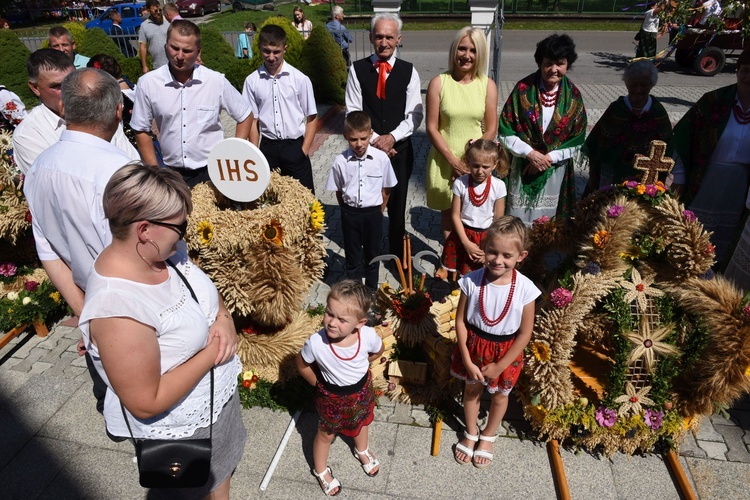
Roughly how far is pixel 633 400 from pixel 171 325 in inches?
102

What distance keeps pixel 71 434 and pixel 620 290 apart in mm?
3594

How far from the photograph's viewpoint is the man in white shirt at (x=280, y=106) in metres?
4.67

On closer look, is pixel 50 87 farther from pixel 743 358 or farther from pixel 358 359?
pixel 743 358

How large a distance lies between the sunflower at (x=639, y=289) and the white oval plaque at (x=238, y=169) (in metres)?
2.30

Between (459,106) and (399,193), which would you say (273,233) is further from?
(459,106)

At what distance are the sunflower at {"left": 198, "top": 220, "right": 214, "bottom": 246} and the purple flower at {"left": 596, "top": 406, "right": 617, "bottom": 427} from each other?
2596 mm

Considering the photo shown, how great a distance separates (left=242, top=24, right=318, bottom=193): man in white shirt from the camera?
4.67 meters

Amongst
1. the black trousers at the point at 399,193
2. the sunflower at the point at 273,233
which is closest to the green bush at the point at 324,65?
the black trousers at the point at 399,193

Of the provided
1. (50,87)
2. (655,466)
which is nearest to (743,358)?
(655,466)

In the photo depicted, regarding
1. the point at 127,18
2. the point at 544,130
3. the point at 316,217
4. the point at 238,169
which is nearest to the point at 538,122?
the point at 544,130

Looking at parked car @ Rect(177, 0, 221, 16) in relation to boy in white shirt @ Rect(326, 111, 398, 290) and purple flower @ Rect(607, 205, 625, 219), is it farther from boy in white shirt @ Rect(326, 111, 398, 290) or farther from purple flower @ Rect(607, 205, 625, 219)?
purple flower @ Rect(607, 205, 625, 219)

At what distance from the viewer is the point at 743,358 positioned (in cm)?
Answer: 257

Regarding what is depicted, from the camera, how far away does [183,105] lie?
13.1ft

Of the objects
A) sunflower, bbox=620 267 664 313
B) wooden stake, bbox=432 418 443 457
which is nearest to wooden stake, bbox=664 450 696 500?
sunflower, bbox=620 267 664 313
